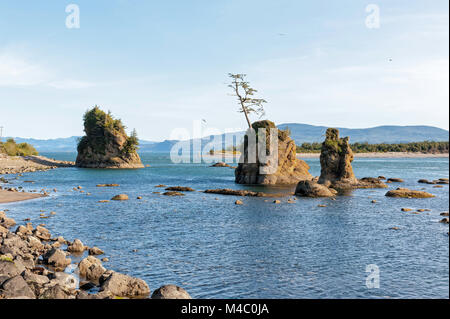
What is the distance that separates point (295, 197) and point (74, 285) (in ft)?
136

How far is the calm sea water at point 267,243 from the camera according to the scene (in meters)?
20.6

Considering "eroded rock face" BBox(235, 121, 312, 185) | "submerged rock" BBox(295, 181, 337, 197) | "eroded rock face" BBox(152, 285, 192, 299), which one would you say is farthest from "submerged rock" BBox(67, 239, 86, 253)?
"eroded rock face" BBox(235, 121, 312, 185)

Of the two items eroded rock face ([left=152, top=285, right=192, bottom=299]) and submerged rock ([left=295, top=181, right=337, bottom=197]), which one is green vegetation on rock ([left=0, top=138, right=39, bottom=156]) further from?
eroded rock face ([left=152, top=285, right=192, bottom=299])

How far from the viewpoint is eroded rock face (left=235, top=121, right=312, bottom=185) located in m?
75.6

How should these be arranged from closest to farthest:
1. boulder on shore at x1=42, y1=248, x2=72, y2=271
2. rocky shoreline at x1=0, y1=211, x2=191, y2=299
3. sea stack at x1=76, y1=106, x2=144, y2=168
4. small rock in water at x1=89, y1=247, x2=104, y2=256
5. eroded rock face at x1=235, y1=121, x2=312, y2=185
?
1. rocky shoreline at x1=0, y1=211, x2=191, y2=299
2. boulder on shore at x1=42, y1=248, x2=72, y2=271
3. small rock in water at x1=89, y1=247, x2=104, y2=256
4. eroded rock face at x1=235, y1=121, x2=312, y2=185
5. sea stack at x1=76, y1=106, x2=144, y2=168

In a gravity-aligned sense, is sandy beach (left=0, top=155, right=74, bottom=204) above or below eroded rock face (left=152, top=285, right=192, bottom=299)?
above

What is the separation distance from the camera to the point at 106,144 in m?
135

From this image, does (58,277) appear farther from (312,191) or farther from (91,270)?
(312,191)

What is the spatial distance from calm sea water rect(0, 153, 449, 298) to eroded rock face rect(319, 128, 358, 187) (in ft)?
50.7

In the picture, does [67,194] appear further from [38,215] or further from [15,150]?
[15,150]
